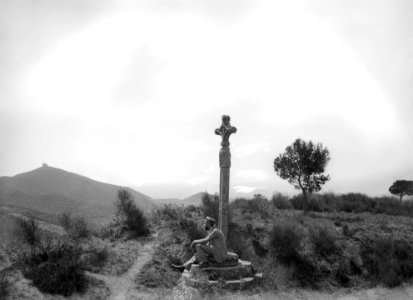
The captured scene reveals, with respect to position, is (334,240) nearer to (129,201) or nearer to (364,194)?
(129,201)

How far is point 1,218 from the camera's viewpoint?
17656 mm

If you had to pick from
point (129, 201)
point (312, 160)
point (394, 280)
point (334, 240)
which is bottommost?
point (394, 280)

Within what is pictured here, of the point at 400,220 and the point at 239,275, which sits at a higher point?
the point at 400,220

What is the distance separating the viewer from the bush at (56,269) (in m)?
10.3

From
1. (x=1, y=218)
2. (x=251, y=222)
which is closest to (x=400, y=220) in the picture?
(x=251, y=222)

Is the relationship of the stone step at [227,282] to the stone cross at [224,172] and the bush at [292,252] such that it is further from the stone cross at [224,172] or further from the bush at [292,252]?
the bush at [292,252]

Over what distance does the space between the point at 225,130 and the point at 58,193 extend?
34.2 m

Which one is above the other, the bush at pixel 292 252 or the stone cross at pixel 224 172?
the stone cross at pixel 224 172

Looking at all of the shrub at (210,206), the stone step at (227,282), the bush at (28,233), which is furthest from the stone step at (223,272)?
the shrub at (210,206)

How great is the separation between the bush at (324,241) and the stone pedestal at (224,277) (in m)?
7.07

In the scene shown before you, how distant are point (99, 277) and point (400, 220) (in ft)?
61.6

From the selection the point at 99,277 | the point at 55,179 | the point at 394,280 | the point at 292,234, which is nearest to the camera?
the point at 99,277

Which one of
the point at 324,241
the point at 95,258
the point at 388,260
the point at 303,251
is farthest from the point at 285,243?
the point at 95,258

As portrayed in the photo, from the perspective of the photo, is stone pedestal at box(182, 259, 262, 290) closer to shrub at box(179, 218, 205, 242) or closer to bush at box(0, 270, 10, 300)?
bush at box(0, 270, 10, 300)
